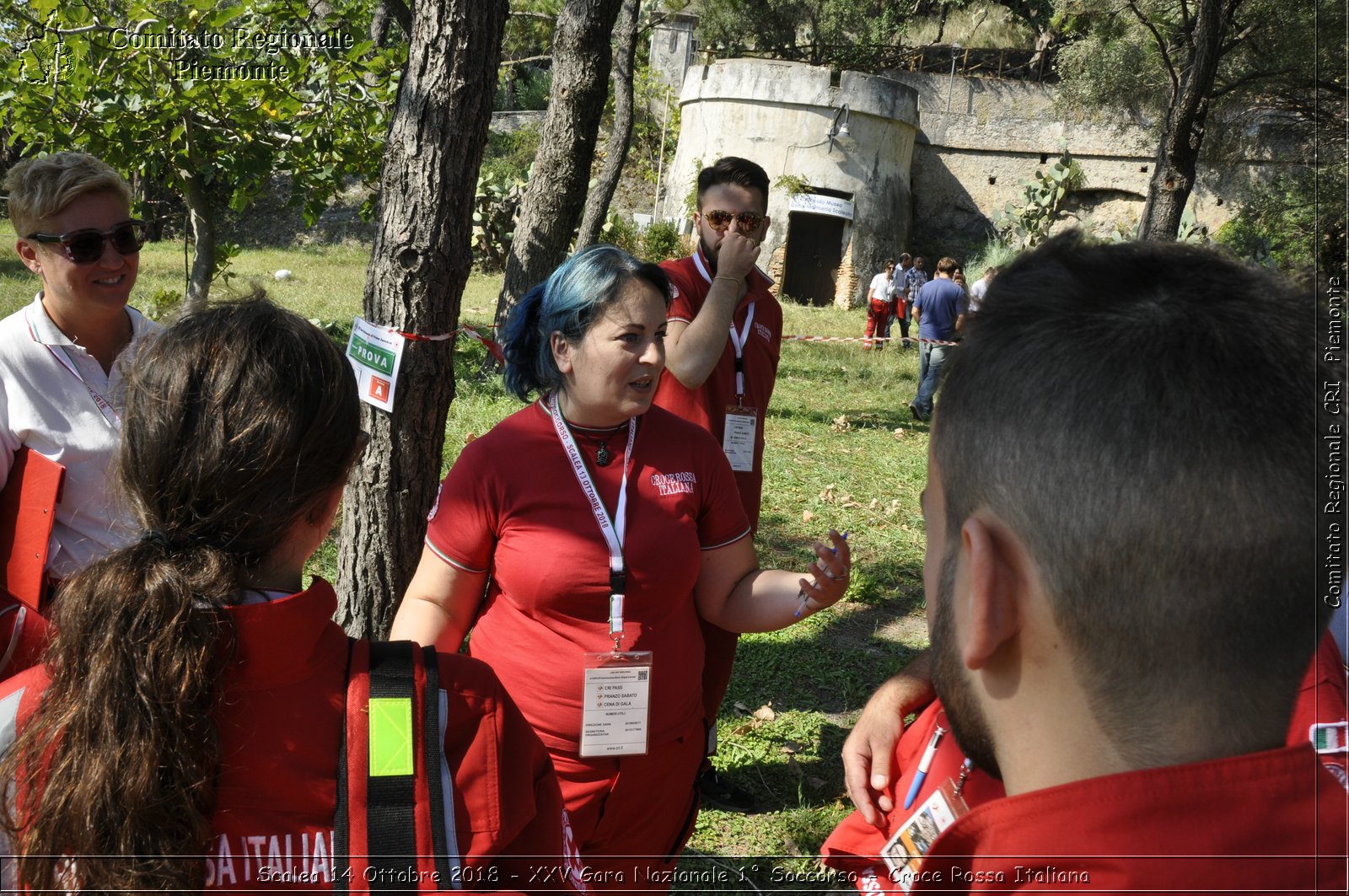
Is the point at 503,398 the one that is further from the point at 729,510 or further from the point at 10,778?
the point at 10,778

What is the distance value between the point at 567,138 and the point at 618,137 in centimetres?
463

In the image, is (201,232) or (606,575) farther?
(201,232)

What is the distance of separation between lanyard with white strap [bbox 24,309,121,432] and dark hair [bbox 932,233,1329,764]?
2.53m

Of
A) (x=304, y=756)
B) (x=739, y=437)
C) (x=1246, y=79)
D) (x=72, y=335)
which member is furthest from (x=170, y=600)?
(x=1246, y=79)

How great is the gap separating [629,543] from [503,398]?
7225mm

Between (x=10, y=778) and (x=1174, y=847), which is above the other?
(x=1174, y=847)

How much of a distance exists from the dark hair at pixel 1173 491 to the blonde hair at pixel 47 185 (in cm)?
285

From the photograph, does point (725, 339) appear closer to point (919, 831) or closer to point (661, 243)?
point (919, 831)

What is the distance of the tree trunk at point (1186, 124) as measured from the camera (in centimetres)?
1052

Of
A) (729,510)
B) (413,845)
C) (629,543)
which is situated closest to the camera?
(413,845)

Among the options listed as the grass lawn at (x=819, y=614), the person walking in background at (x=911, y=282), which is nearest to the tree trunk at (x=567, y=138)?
the grass lawn at (x=819, y=614)

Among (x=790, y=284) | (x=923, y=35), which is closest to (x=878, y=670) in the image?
(x=790, y=284)

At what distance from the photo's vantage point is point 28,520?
2559mm

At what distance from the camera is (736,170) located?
4098mm
